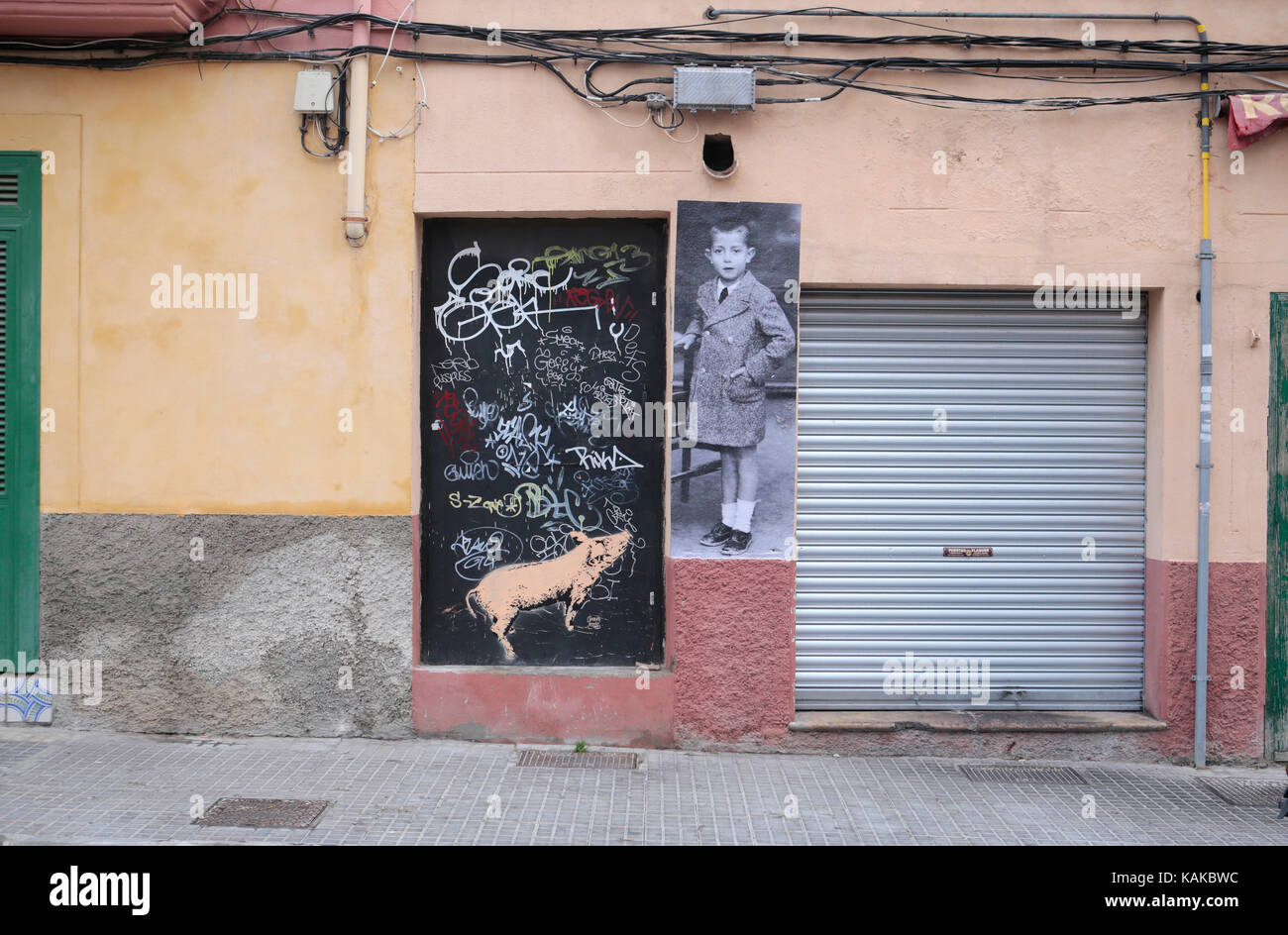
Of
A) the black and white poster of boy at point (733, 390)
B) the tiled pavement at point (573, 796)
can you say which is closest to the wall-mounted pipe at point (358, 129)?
the black and white poster of boy at point (733, 390)

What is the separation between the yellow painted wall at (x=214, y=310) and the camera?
7164mm

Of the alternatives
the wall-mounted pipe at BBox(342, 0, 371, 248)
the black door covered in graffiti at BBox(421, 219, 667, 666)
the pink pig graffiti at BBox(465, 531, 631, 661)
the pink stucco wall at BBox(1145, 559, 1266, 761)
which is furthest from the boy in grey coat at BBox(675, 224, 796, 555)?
the pink stucco wall at BBox(1145, 559, 1266, 761)

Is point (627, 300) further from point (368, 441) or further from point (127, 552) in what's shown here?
point (127, 552)

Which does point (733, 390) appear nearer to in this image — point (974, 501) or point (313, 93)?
point (974, 501)

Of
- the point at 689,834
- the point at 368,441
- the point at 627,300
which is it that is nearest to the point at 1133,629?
the point at 689,834

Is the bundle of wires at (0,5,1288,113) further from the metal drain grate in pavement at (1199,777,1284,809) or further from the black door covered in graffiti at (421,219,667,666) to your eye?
the metal drain grate in pavement at (1199,777,1284,809)

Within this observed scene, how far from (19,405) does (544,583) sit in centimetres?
378

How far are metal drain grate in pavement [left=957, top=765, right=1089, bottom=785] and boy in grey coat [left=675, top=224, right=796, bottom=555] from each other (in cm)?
208

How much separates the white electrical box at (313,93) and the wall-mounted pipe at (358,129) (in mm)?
149

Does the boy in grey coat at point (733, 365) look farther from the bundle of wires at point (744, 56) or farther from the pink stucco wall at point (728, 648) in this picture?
the bundle of wires at point (744, 56)

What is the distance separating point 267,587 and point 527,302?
2.63 m

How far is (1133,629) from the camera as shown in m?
7.48

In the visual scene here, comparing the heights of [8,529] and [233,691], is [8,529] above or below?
above

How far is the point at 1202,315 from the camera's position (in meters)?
7.08
